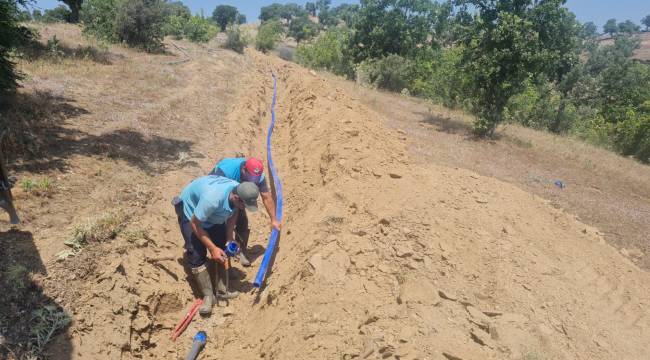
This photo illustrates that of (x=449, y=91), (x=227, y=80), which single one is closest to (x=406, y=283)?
(x=227, y=80)

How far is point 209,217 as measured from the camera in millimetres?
4172

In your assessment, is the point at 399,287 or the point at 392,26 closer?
the point at 399,287

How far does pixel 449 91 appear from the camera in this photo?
1809 cm

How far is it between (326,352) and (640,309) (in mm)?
3678

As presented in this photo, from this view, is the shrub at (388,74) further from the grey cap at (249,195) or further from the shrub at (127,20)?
the grey cap at (249,195)

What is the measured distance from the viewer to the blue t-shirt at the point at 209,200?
154 inches

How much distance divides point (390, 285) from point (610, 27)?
179m

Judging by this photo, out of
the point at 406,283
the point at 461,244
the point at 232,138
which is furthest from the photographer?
the point at 232,138

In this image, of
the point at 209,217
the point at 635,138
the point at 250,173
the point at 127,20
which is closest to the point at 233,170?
the point at 250,173

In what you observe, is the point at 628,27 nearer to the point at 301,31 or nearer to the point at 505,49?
the point at 301,31

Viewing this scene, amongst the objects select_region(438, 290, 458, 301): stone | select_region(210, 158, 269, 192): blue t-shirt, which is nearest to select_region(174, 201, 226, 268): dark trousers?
select_region(210, 158, 269, 192): blue t-shirt

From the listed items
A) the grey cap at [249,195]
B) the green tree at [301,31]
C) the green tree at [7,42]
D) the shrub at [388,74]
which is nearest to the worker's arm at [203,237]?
the grey cap at [249,195]

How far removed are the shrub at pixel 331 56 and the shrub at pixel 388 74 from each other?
160 inches

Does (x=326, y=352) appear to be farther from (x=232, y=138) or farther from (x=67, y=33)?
(x=67, y=33)
